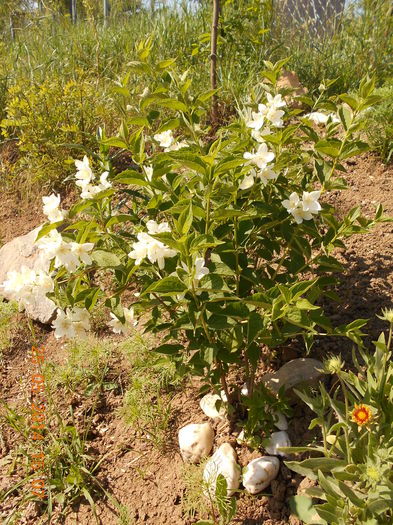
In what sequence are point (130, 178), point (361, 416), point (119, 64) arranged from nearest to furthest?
point (361, 416)
point (130, 178)
point (119, 64)

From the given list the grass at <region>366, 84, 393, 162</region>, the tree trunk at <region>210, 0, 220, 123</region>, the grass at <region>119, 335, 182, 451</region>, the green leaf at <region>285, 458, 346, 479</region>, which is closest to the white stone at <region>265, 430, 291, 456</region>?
the green leaf at <region>285, 458, 346, 479</region>

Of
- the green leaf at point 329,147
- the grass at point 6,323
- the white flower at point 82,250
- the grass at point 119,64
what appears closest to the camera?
the white flower at point 82,250

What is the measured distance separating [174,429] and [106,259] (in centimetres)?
87

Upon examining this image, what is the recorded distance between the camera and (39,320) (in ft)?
8.96

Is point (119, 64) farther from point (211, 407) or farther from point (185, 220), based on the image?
point (185, 220)

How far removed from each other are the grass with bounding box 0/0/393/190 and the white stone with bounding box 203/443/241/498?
197cm

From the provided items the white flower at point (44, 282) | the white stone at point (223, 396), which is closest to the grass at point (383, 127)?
the white stone at point (223, 396)

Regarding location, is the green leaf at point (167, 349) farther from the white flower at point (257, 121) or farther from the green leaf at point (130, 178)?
the white flower at point (257, 121)

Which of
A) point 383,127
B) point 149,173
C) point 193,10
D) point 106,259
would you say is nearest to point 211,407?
point 106,259

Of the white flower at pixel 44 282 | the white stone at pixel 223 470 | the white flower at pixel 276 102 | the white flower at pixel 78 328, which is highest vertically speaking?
→ the white flower at pixel 276 102

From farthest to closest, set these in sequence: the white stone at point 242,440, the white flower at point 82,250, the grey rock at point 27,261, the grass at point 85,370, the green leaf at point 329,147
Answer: the grey rock at point 27,261 → the grass at point 85,370 → the white stone at point 242,440 → the green leaf at point 329,147 → the white flower at point 82,250

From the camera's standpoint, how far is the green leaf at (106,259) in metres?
1.45

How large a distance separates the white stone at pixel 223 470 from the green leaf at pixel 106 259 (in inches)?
30.6

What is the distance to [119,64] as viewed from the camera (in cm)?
462
